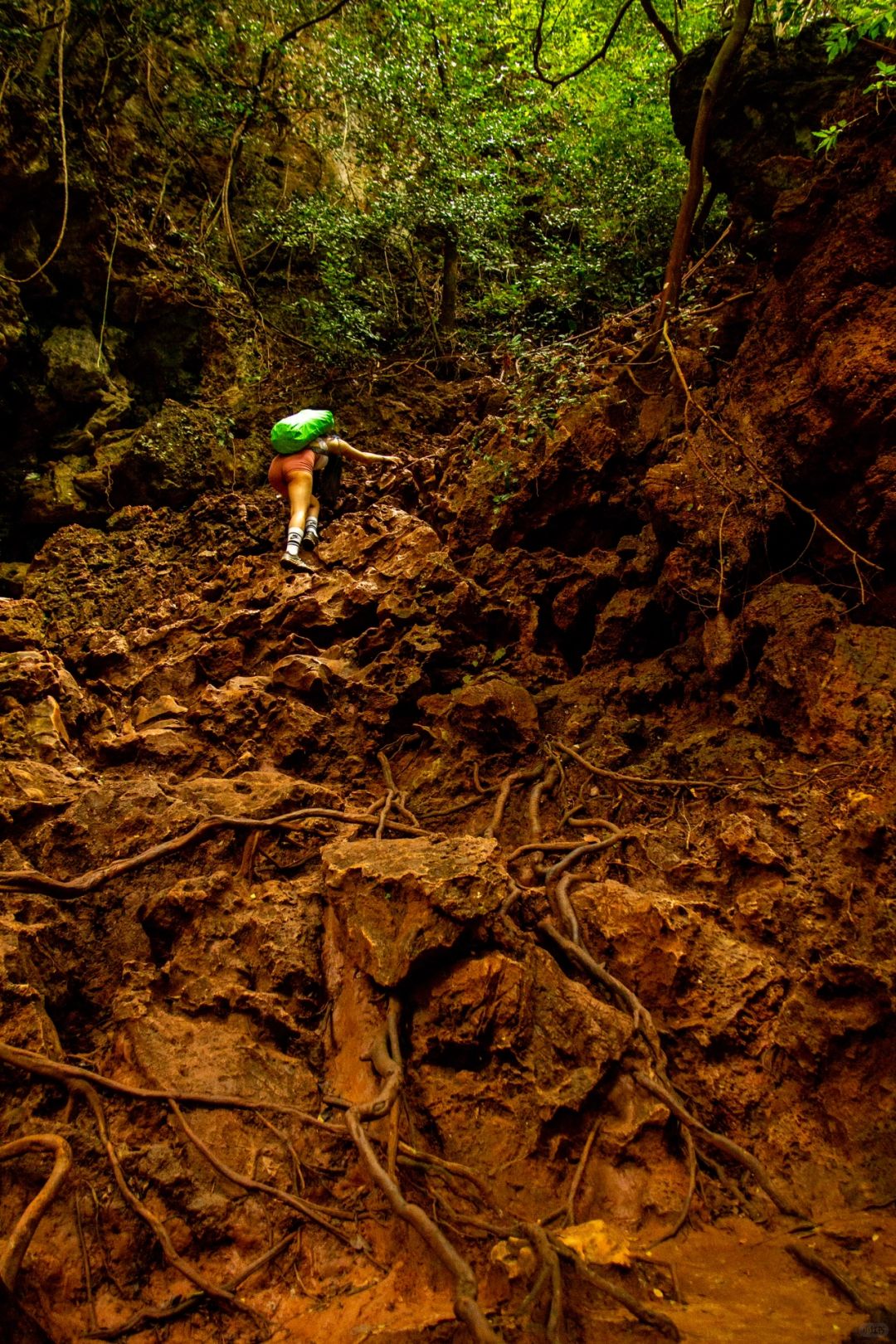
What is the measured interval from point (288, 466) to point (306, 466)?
0.20 meters

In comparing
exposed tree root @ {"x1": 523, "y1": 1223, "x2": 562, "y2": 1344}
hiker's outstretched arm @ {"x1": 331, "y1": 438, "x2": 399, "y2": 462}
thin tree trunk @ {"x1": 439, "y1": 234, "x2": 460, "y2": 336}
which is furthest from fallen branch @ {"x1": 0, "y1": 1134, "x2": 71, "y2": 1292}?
thin tree trunk @ {"x1": 439, "y1": 234, "x2": 460, "y2": 336}

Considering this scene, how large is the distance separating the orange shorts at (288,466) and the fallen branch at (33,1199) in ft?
19.6

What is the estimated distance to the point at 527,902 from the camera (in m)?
3.21

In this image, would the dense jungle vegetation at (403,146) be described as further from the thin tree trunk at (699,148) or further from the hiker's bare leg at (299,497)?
the thin tree trunk at (699,148)

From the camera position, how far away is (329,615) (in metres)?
5.65

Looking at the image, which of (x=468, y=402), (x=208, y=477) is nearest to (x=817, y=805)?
(x=468, y=402)

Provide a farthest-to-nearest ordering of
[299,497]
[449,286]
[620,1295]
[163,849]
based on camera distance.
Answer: [449,286] → [299,497] → [163,849] → [620,1295]

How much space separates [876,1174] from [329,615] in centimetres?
464

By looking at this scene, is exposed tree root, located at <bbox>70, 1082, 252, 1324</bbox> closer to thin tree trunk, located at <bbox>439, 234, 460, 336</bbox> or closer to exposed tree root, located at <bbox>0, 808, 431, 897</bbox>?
exposed tree root, located at <bbox>0, 808, 431, 897</bbox>

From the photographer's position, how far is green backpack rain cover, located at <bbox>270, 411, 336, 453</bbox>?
23.3ft

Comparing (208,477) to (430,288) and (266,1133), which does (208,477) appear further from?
(266,1133)

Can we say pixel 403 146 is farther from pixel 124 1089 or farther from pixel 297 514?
pixel 124 1089

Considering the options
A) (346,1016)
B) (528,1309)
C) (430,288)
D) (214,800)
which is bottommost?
(214,800)

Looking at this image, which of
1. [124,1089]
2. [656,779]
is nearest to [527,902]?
[656,779]
